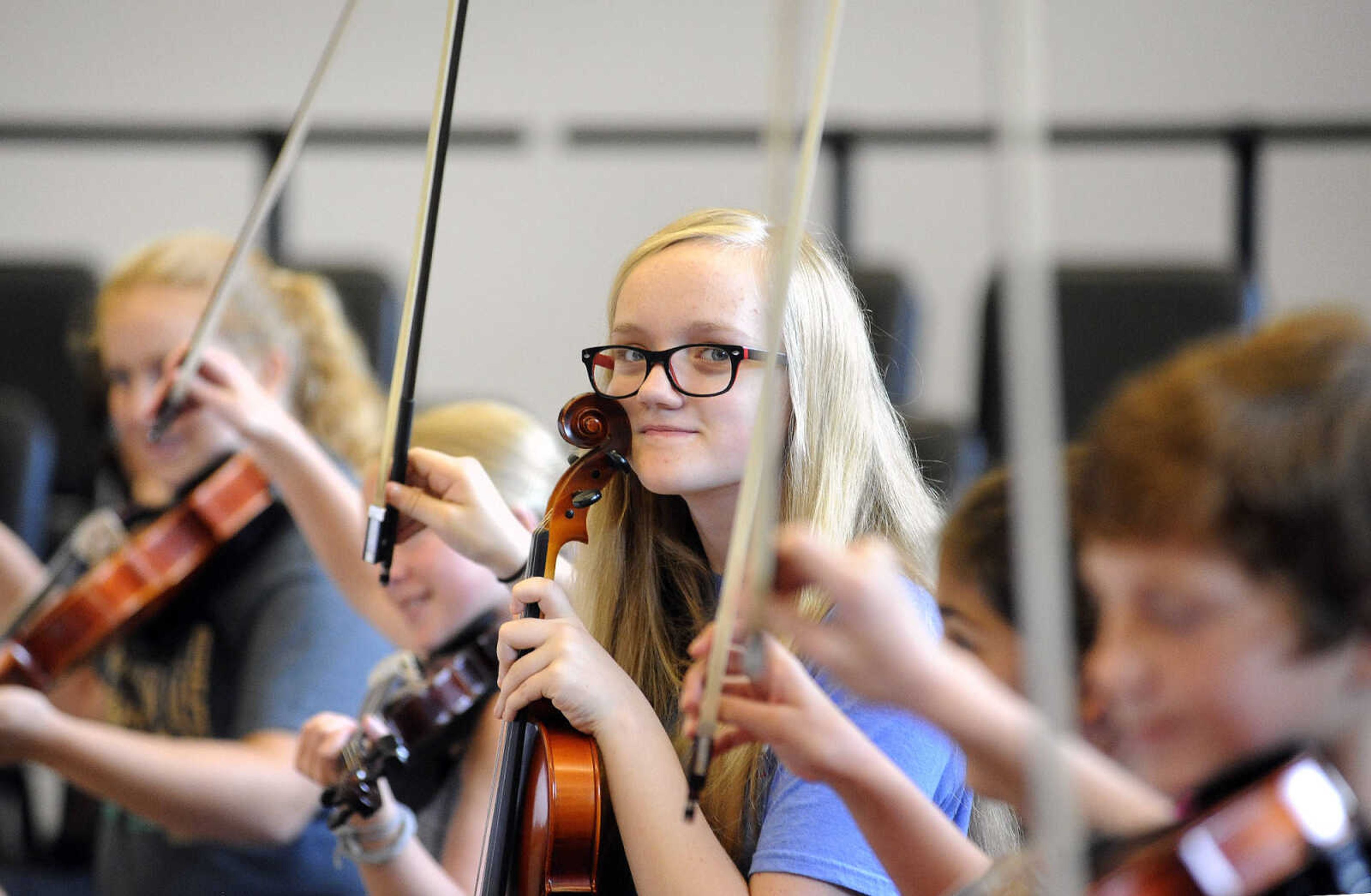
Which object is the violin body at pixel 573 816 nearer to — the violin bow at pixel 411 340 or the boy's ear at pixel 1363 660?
the violin bow at pixel 411 340

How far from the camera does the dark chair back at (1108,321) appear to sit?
2004 mm

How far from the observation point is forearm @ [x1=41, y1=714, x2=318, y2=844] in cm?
127

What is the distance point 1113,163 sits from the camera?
119 inches

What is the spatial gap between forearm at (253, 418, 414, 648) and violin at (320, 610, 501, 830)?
3.5 inches

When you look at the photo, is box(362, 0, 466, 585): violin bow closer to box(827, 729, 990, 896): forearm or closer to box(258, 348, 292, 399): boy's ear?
box(827, 729, 990, 896): forearm

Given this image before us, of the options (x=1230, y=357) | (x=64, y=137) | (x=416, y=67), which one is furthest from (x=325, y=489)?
(x=416, y=67)

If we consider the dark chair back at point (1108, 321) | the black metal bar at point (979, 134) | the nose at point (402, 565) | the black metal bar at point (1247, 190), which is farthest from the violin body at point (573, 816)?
the black metal bar at point (1247, 190)

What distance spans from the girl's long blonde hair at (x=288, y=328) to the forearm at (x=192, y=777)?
365mm

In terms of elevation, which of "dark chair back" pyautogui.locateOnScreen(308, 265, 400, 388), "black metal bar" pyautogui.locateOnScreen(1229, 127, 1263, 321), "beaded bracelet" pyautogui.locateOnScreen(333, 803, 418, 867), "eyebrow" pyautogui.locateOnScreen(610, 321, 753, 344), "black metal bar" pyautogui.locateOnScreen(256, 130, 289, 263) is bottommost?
"beaded bracelet" pyautogui.locateOnScreen(333, 803, 418, 867)

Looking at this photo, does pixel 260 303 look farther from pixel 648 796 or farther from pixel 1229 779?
pixel 1229 779

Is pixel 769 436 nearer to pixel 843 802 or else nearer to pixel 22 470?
pixel 843 802

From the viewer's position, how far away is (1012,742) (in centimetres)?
50

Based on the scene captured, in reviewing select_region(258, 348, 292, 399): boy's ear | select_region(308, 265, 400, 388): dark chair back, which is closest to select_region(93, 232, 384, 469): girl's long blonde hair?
select_region(258, 348, 292, 399): boy's ear

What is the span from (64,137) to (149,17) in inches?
24.2
